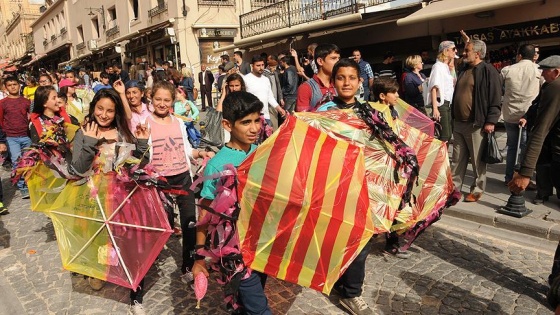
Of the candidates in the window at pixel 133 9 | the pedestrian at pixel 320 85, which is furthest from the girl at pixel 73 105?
the window at pixel 133 9

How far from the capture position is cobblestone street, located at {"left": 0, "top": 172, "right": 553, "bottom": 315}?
3467 millimetres

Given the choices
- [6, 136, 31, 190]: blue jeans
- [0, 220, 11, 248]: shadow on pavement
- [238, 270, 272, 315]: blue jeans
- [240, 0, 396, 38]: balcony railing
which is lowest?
[0, 220, 11, 248]: shadow on pavement

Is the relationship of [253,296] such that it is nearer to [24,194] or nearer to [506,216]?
[506,216]

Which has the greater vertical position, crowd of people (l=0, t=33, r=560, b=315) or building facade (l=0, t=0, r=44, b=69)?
building facade (l=0, t=0, r=44, b=69)

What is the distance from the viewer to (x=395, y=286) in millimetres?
3744

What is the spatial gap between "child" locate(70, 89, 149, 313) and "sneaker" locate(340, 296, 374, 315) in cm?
159

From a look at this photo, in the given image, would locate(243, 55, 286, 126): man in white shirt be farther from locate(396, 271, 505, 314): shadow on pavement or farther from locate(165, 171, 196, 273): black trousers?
locate(396, 271, 505, 314): shadow on pavement

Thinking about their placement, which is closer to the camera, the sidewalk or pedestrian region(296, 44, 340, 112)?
pedestrian region(296, 44, 340, 112)

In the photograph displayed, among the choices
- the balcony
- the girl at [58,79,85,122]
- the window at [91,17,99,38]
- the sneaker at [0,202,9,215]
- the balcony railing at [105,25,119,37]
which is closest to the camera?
the sneaker at [0,202,9,215]

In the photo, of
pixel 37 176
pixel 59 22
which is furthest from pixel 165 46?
pixel 59 22

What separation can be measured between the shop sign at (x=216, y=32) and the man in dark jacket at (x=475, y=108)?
17.3 m

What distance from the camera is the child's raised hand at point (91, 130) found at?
373 cm

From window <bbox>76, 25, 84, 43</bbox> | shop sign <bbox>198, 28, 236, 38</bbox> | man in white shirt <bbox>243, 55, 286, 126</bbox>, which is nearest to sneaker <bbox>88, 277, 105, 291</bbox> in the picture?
man in white shirt <bbox>243, 55, 286, 126</bbox>

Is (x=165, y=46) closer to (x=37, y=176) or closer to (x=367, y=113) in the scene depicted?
(x=37, y=176)
